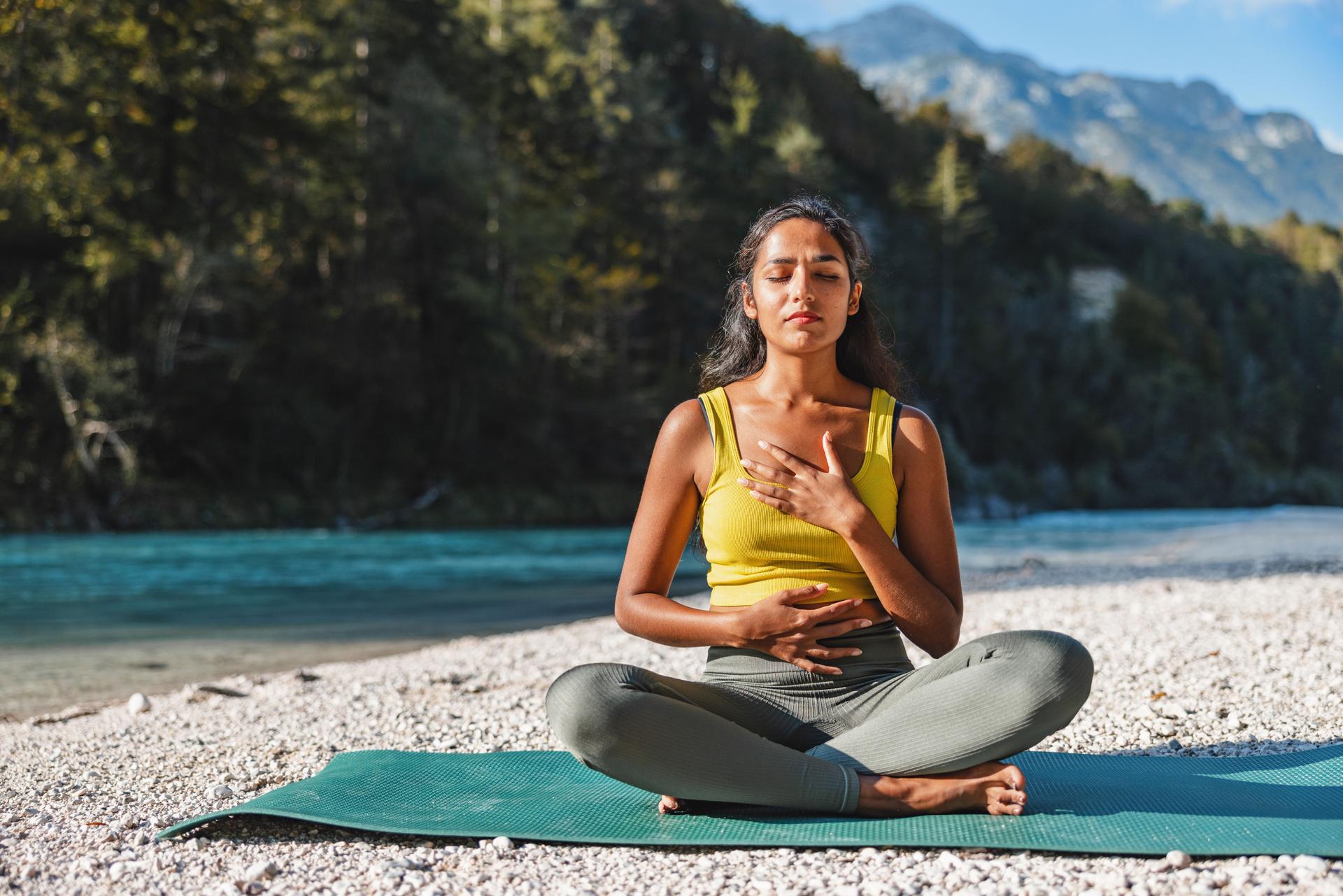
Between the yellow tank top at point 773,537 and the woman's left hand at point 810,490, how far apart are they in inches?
1.5

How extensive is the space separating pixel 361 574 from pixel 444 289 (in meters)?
14.9

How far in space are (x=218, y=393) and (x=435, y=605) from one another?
15084mm

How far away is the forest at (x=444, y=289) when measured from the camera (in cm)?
2169

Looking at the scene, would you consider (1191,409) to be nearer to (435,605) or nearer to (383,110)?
(383,110)

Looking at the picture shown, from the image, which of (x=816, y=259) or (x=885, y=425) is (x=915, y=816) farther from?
(x=816, y=259)

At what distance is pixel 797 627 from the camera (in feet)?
8.68

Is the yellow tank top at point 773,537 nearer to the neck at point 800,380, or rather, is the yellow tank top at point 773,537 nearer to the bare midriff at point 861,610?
the bare midriff at point 861,610

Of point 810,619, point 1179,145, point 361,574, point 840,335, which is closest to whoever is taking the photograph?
point 810,619

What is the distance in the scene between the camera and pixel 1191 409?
49906 mm

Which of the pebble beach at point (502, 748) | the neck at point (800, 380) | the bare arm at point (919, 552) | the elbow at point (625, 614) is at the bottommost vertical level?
the pebble beach at point (502, 748)

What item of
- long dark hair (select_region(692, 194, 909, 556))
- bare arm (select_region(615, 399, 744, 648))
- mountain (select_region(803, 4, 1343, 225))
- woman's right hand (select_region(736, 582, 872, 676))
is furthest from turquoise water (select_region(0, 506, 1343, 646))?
mountain (select_region(803, 4, 1343, 225))

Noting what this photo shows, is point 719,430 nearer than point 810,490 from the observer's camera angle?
No

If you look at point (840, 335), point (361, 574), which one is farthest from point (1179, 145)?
point (840, 335)

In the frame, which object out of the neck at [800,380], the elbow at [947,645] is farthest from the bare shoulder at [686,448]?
the elbow at [947,645]
